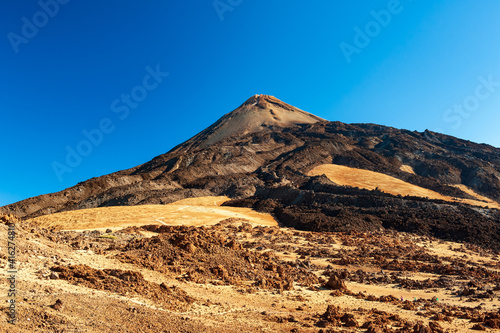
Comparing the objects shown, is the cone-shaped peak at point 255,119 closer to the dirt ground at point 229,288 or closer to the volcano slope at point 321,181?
the volcano slope at point 321,181

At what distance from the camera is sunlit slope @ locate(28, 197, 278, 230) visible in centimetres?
3137

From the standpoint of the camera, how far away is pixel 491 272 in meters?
17.3

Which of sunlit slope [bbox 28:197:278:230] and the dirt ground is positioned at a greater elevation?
sunlit slope [bbox 28:197:278:230]

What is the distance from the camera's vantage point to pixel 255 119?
129 meters

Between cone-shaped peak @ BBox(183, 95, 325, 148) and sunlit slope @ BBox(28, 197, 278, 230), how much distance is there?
71.0 m

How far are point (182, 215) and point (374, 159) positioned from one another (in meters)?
59.3

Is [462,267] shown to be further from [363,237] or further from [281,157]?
[281,157]

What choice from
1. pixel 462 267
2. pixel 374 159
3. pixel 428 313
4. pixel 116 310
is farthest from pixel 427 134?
pixel 116 310

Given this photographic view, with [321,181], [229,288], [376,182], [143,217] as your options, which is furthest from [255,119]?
[229,288]

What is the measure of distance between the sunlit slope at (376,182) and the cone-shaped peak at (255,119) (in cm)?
4693

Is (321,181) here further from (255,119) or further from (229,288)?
(255,119)

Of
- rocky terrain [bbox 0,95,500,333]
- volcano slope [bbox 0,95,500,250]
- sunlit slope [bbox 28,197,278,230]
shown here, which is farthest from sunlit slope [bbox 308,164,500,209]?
sunlit slope [bbox 28,197,278,230]

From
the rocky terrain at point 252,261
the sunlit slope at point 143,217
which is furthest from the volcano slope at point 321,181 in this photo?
the sunlit slope at point 143,217

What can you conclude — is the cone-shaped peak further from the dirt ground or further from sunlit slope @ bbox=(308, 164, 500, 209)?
the dirt ground
